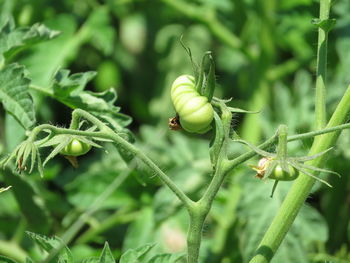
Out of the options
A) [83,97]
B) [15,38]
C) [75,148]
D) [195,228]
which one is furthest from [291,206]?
[15,38]

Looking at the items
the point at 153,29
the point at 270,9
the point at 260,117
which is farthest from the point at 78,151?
the point at 153,29

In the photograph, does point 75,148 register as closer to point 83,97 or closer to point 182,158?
point 83,97

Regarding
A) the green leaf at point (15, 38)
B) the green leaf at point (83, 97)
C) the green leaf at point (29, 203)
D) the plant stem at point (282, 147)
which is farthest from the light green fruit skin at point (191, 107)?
the green leaf at point (29, 203)

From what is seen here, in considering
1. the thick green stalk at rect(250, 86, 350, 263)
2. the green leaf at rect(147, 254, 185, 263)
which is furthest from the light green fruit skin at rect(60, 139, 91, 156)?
the thick green stalk at rect(250, 86, 350, 263)

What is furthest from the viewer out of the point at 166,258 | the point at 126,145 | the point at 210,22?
the point at 210,22

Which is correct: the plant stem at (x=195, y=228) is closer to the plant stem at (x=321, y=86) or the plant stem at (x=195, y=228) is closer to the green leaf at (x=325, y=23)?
the plant stem at (x=321, y=86)

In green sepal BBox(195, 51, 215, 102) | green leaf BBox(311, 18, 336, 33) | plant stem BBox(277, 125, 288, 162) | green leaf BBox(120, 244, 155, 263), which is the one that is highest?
green leaf BBox(311, 18, 336, 33)

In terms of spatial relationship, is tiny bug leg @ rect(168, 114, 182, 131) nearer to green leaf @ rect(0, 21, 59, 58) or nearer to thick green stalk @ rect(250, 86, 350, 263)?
thick green stalk @ rect(250, 86, 350, 263)
